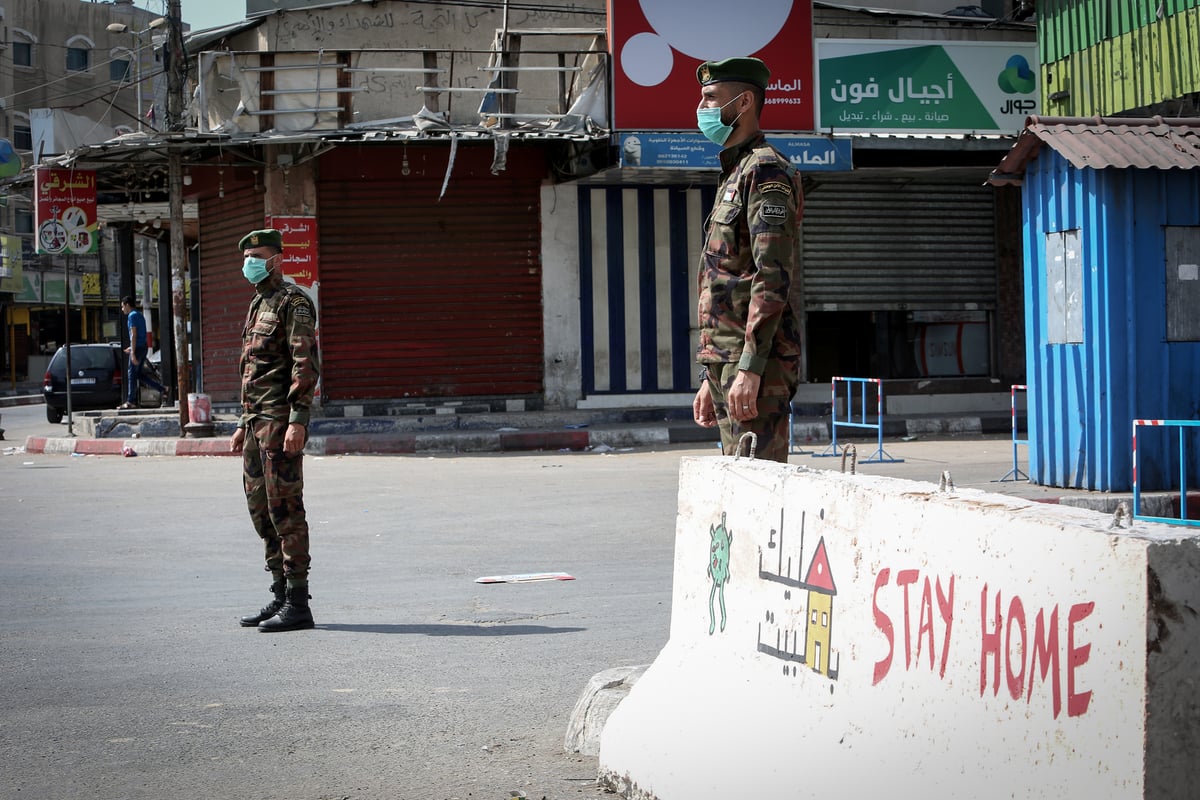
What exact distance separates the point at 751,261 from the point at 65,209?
17412mm

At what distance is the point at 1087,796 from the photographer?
238cm

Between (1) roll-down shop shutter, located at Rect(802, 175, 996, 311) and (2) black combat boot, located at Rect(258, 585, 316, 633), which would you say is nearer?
(2) black combat boot, located at Rect(258, 585, 316, 633)

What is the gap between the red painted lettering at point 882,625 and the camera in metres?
3.04

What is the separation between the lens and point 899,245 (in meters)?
21.0

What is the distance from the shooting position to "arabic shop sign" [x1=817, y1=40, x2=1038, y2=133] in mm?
19438

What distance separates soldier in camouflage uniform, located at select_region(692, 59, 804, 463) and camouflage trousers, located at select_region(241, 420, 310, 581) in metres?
2.65

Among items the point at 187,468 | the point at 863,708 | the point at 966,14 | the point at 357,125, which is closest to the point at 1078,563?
the point at 863,708

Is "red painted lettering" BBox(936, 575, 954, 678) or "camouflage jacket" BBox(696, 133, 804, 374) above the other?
"camouflage jacket" BBox(696, 133, 804, 374)

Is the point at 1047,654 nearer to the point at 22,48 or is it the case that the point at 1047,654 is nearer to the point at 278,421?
the point at 278,421

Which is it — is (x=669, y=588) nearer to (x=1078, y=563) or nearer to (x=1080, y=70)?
(x=1078, y=563)

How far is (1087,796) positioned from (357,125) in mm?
17129

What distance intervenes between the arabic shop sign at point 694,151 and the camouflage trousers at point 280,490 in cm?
1213

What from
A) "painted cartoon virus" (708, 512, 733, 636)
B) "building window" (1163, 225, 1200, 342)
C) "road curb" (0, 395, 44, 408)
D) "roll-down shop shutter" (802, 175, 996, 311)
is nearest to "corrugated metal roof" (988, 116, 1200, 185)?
"building window" (1163, 225, 1200, 342)

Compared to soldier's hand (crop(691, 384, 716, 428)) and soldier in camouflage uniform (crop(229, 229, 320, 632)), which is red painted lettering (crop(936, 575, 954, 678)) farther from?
soldier in camouflage uniform (crop(229, 229, 320, 632))
